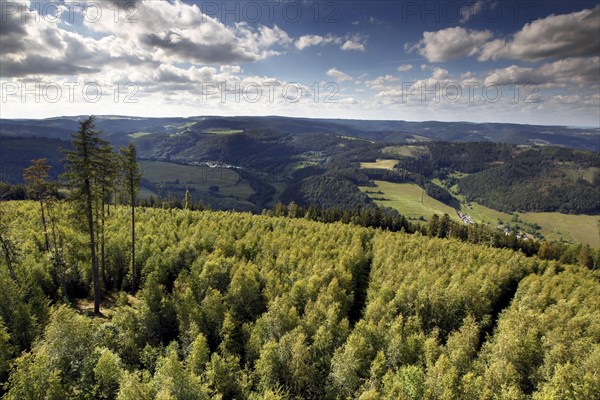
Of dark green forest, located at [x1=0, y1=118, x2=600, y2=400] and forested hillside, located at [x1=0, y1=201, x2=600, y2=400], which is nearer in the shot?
forested hillside, located at [x1=0, y1=201, x2=600, y2=400]

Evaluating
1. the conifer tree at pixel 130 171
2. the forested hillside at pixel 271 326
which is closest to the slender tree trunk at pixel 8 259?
the forested hillside at pixel 271 326

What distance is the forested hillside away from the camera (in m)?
36.5

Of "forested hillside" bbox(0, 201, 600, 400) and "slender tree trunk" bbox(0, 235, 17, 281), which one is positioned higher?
"slender tree trunk" bbox(0, 235, 17, 281)

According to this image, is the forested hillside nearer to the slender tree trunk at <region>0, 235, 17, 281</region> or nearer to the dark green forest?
the dark green forest

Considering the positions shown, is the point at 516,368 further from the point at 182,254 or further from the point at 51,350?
the point at 182,254

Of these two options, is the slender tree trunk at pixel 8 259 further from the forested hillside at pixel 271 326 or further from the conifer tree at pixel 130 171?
the conifer tree at pixel 130 171

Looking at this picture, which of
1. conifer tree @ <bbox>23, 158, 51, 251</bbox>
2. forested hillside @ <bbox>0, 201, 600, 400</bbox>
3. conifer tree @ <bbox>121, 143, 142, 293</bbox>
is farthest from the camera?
conifer tree @ <bbox>23, 158, 51, 251</bbox>

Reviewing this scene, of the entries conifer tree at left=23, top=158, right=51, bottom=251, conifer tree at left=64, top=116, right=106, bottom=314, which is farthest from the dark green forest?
conifer tree at left=23, top=158, right=51, bottom=251

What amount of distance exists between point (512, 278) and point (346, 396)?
65.3 metres

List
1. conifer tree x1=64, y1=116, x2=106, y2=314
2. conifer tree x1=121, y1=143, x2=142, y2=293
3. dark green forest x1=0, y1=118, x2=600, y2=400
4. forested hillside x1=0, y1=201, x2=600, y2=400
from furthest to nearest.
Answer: conifer tree x1=121, y1=143, x2=142, y2=293 < conifer tree x1=64, y1=116, x2=106, y2=314 < dark green forest x1=0, y1=118, x2=600, y2=400 < forested hillside x1=0, y1=201, x2=600, y2=400

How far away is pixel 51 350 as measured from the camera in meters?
36.4

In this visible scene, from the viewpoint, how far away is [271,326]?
1960 inches

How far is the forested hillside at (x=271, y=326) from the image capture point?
36.5 metres

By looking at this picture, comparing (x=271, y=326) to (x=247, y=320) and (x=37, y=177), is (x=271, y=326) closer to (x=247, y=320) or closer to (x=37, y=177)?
(x=247, y=320)
